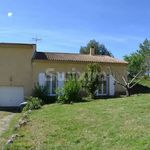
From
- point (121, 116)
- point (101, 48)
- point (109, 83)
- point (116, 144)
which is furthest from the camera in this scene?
point (101, 48)

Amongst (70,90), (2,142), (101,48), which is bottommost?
(2,142)

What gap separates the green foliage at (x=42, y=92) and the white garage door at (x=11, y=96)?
2057mm

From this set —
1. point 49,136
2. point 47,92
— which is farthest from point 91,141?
point 47,92

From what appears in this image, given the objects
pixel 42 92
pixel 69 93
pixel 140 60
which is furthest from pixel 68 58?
pixel 140 60

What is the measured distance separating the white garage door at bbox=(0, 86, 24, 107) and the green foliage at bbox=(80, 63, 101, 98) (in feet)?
20.8

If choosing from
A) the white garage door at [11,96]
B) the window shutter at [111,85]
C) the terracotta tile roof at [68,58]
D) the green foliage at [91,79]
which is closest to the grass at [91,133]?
the green foliage at [91,79]

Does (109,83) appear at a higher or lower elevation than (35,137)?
higher

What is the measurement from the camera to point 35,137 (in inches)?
534

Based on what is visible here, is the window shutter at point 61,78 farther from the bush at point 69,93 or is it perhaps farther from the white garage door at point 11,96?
the bush at point 69,93

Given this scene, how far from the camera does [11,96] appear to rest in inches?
1318

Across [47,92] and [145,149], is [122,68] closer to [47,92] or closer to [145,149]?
[47,92]

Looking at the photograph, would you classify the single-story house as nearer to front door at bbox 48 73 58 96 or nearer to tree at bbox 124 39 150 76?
front door at bbox 48 73 58 96

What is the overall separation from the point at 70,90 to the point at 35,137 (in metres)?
14.5

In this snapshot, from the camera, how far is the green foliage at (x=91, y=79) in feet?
97.9
